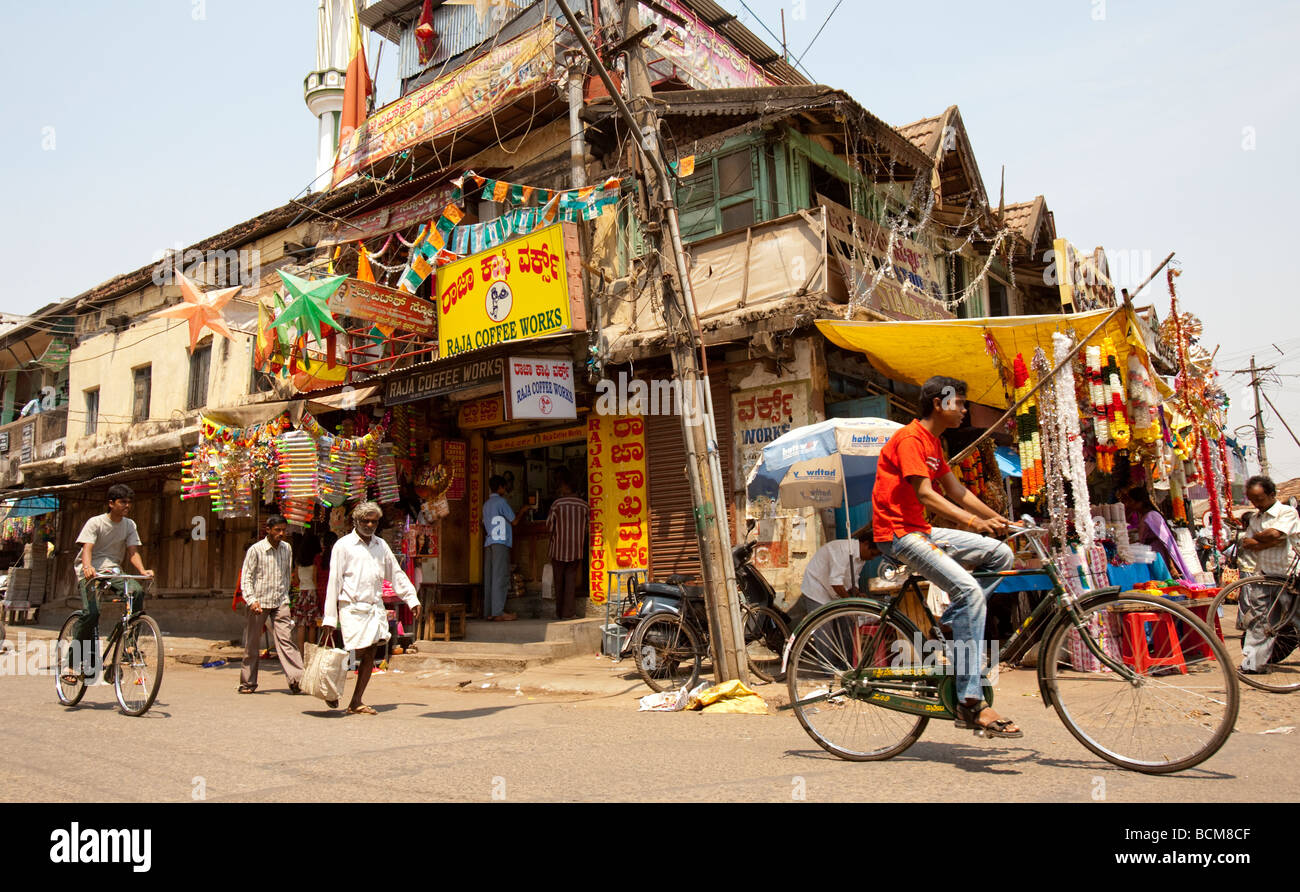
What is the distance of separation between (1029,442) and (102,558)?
867cm

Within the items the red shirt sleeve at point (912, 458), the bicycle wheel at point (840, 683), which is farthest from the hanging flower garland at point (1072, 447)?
the bicycle wheel at point (840, 683)

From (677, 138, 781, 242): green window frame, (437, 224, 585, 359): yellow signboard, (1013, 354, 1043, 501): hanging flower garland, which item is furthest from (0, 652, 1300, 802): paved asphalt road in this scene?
(677, 138, 781, 242): green window frame

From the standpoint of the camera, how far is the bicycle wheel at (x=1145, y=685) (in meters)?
3.82

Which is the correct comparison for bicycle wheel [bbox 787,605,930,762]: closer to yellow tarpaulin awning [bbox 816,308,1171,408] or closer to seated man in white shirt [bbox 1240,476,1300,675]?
seated man in white shirt [bbox 1240,476,1300,675]

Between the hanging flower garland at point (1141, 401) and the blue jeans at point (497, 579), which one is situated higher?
the hanging flower garland at point (1141, 401)

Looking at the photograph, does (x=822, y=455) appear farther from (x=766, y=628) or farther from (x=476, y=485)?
(x=476, y=485)

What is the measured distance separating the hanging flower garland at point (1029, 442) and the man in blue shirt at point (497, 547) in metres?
6.89

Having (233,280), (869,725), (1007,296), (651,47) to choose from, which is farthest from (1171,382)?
(233,280)

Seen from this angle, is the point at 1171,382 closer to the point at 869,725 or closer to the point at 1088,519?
the point at 1088,519

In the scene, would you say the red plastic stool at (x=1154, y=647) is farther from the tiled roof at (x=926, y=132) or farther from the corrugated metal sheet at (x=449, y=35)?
the corrugated metal sheet at (x=449, y=35)

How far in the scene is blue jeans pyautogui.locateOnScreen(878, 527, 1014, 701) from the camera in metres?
4.28

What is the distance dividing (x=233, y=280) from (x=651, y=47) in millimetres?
10944

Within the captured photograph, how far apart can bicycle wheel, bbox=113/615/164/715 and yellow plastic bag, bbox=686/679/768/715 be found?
423cm

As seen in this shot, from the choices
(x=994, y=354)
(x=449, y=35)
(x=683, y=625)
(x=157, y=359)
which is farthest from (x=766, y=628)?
(x=157, y=359)
